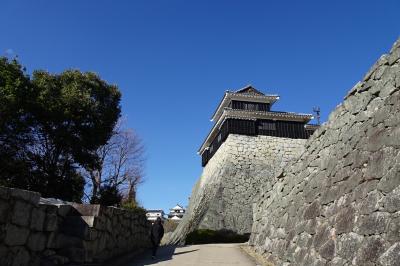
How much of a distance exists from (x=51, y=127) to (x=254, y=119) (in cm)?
2072

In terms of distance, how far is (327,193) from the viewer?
6684 millimetres

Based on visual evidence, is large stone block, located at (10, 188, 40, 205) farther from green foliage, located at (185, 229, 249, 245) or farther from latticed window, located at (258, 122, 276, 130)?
latticed window, located at (258, 122, 276, 130)

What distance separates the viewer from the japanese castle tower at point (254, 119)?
1312 inches

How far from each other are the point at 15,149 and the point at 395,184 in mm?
16623

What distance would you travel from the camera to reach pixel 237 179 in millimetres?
30781

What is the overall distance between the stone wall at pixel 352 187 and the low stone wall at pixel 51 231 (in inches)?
158

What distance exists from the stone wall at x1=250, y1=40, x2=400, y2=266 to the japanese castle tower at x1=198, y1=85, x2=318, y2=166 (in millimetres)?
24397

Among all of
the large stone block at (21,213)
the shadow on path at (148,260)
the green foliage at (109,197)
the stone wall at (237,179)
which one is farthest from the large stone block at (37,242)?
the stone wall at (237,179)

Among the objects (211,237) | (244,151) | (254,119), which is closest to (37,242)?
(211,237)

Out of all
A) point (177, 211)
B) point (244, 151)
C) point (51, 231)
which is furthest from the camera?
point (177, 211)

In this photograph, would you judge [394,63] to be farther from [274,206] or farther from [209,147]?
[209,147]

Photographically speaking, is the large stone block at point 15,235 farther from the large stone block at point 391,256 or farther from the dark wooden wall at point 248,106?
the dark wooden wall at point 248,106

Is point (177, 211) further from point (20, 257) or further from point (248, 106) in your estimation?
point (20, 257)

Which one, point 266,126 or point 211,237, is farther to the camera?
point 266,126
